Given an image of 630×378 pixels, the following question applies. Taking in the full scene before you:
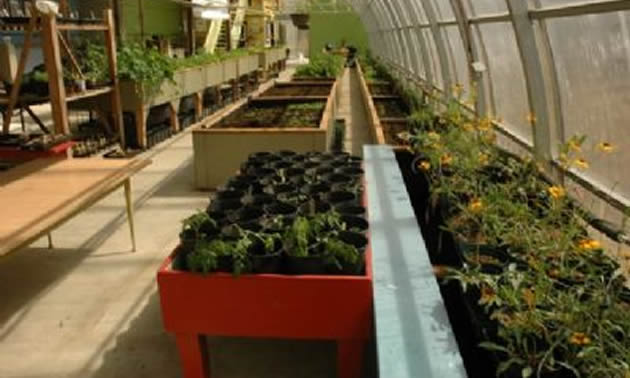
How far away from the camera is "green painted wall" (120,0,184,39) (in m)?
13.8

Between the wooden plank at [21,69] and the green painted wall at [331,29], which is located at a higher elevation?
the green painted wall at [331,29]

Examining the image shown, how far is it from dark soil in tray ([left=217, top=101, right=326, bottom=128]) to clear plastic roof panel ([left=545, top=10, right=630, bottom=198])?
3.19 meters

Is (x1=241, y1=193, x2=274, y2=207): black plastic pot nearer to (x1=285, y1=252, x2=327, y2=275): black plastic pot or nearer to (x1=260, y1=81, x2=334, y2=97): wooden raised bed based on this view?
(x1=285, y1=252, x2=327, y2=275): black plastic pot

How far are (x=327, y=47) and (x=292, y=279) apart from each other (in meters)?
23.4

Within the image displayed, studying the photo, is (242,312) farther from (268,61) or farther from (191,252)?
(268,61)

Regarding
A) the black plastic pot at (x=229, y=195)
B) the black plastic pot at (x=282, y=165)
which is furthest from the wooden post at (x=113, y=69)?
the black plastic pot at (x=229, y=195)

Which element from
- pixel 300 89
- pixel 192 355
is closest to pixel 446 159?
pixel 192 355

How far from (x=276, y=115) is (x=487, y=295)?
6.04 m

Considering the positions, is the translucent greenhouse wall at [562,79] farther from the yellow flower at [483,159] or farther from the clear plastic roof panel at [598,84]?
the yellow flower at [483,159]

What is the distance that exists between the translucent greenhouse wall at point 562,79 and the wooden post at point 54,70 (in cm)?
380

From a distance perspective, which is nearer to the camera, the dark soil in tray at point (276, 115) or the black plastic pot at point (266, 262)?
the black plastic pot at point (266, 262)

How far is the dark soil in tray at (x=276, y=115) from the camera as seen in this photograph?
671cm

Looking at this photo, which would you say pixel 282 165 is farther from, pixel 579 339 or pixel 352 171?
pixel 579 339

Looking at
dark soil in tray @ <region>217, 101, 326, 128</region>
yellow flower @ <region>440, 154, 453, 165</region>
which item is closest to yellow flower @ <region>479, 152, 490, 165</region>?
yellow flower @ <region>440, 154, 453, 165</region>
